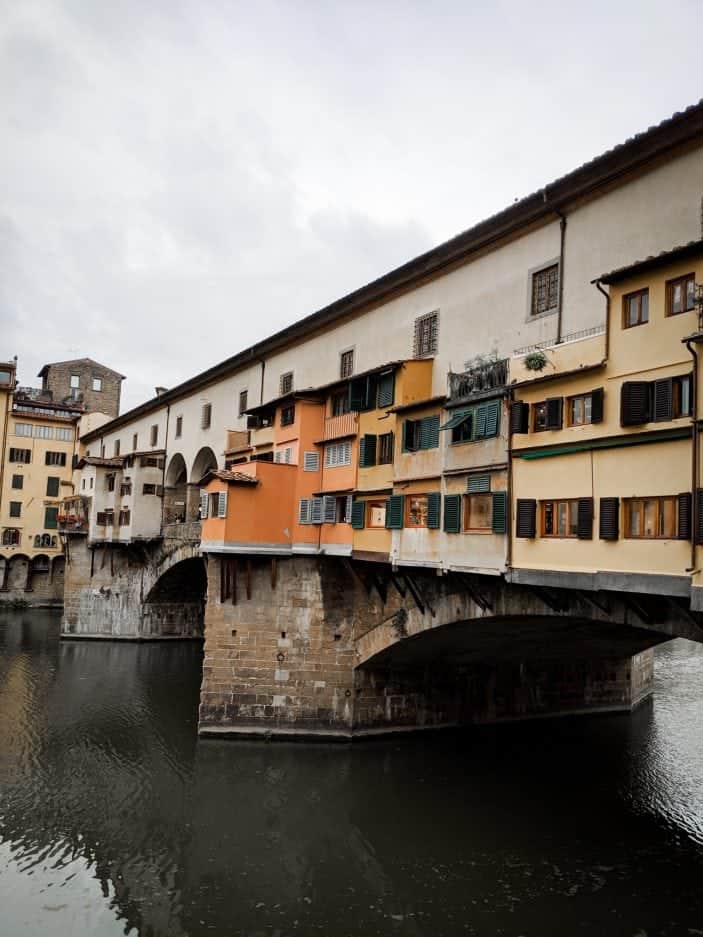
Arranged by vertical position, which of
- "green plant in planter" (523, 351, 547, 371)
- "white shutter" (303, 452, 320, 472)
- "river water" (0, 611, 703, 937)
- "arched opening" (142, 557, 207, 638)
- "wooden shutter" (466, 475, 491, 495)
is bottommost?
"river water" (0, 611, 703, 937)

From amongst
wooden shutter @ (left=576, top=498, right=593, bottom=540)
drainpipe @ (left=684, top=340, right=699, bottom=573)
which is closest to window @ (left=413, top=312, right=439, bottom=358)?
wooden shutter @ (left=576, top=498, right=593, bottom=540)

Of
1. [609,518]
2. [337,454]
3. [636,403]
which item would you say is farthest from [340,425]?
[636,403]

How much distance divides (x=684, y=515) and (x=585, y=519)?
2.08 meters

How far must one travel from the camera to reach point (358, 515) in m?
20.9

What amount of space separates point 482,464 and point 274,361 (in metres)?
14.7

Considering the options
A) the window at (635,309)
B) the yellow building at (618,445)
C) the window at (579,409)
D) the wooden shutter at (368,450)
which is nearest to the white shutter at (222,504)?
the wooden shutter at (368,450)

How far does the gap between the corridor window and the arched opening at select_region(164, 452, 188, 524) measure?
23828mm

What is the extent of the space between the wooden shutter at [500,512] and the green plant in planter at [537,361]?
2.65 metres

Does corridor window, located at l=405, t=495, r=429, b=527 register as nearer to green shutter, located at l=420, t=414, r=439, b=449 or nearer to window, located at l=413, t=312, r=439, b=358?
green shutter, located at l=420, t=414, r=439, b=449

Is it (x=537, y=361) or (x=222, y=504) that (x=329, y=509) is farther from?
(x=537, y=361)

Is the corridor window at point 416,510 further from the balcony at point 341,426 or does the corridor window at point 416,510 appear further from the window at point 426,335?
the window at point 426,335

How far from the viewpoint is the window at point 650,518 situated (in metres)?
11.8

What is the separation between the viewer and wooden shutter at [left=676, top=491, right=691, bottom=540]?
37.2ft

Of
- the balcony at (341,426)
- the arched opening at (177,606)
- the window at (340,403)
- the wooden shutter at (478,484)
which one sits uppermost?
the window at (340,403)
